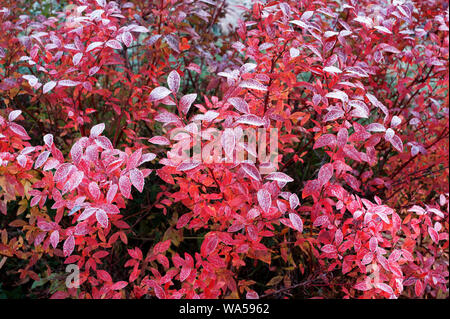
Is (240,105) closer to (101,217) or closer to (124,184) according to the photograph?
(124,184)

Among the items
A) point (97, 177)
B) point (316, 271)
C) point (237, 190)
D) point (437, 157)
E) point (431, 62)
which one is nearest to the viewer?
point (97, 177)

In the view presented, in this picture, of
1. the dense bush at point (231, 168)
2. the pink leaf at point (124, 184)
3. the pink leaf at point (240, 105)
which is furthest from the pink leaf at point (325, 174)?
the pink leaf at point (124, 184)

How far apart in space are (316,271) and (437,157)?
1205mm

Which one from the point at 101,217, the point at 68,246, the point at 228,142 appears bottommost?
the point at 68,246

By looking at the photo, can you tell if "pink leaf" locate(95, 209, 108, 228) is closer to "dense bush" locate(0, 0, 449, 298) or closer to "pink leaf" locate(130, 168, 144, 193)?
"dense bush" locate(0, 0, 449, 298)

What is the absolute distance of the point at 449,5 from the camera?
208 centimetres

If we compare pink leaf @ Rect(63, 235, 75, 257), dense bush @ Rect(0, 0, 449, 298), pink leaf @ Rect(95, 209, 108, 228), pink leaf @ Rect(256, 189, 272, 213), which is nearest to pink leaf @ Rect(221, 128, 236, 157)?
dense bush @ Rect(0, 0, 449, 298)

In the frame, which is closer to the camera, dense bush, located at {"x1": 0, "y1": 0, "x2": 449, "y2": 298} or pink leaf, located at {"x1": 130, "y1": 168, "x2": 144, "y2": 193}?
pink leaf, located at {"x1": 130, "y1": 168, "x2": 144, "y2": 193}

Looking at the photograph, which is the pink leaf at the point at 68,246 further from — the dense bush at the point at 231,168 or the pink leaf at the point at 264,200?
the pink leaf at the point at 264,200

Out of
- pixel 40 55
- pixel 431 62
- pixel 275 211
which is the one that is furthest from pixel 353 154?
pixel 40 55

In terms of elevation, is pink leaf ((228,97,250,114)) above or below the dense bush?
above

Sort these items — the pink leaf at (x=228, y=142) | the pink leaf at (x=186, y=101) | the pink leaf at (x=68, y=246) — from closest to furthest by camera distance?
the pink leaf at (x=228, y=142) → the pink leaf at (x=186, y=101) → the pink leaf at (x=68, y=246)

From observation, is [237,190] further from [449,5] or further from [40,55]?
[449,5]

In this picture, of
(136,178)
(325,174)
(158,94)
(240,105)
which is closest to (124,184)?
(136,178)
